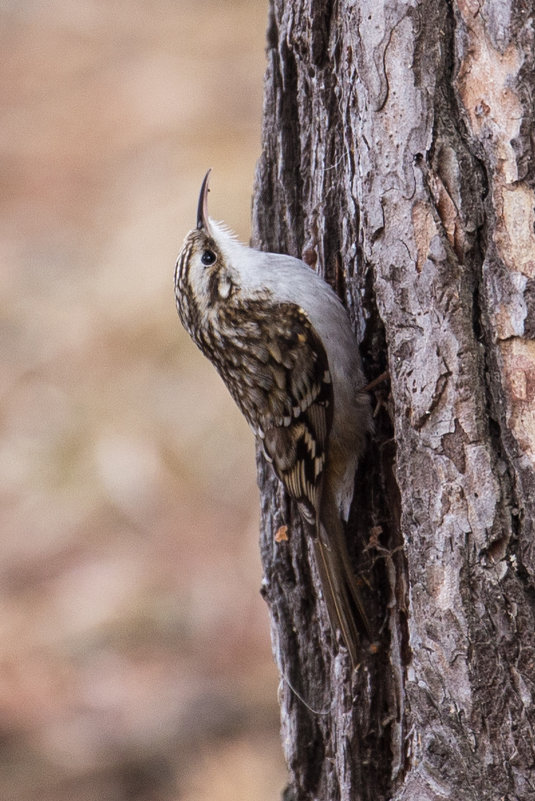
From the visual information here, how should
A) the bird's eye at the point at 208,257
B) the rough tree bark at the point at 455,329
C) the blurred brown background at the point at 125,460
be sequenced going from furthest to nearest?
1. the blurred brown background at the point at 125,460
2. the bird's eye at the point at 208,257
3. the rough tree bark at the point at 455,329

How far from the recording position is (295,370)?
8.46 feet

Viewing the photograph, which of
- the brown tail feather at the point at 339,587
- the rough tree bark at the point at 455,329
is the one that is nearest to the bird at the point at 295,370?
the brown tail feather at the point at 339,587

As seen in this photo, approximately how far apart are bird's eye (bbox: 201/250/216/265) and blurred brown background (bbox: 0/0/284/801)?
2.00m

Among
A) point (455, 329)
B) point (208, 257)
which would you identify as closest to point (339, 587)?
point (455, 329)

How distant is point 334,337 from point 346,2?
0.76m

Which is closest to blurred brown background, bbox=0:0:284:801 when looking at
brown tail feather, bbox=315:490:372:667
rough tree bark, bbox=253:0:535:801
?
brown tail feather, bbox=315:490:372:667

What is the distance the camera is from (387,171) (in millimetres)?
1931

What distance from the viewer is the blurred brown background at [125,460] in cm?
388

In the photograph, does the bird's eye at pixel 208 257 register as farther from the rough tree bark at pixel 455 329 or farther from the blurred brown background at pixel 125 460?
the blurred brown background at pixel 125 460

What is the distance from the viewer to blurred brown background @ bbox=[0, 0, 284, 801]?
3.88 meters

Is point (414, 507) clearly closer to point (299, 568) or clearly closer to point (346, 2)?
point (299, 568)

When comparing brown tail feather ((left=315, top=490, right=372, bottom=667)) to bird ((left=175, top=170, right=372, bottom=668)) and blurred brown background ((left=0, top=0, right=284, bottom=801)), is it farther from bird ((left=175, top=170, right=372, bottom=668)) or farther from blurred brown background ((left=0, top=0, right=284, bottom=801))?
blurred brown background ((left=0, top=0, right=284, bottom=801))

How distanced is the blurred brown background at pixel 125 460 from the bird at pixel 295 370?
5.88 feet

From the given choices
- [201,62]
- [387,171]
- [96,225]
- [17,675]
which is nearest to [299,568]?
[387,171]
